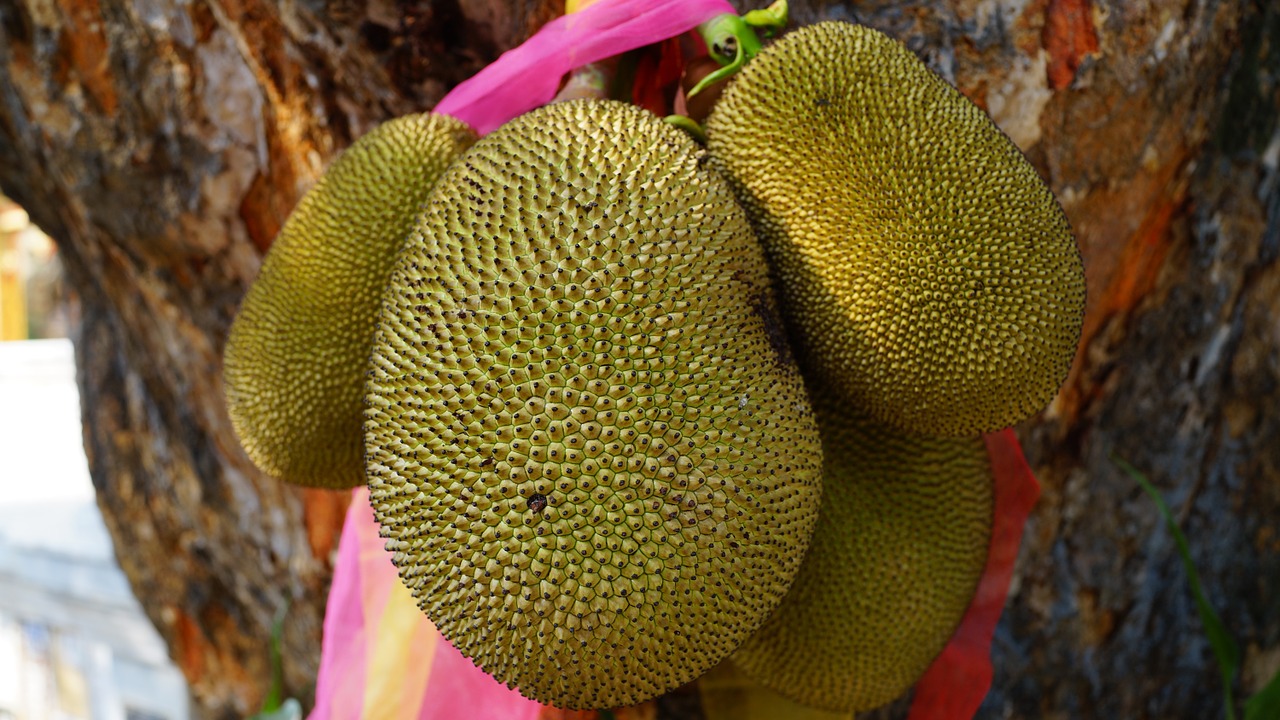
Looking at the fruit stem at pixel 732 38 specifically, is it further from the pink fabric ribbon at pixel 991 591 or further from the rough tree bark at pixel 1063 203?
the pink fabric ribbon at pixel 991 591

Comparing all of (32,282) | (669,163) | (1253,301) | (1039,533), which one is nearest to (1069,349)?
(669,163)

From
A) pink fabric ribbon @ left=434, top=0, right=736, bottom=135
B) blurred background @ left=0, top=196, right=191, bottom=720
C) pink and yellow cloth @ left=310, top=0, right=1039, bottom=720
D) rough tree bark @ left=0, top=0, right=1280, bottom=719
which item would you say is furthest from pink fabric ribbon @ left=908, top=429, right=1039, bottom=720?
blurred background @ left=0, top=196, right=191, bottom=720

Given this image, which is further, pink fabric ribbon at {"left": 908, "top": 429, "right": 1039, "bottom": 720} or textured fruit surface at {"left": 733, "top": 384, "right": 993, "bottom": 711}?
pink fabric ribbon at {"left": 908, "top": 429, "right": 1039, "bottom": 720}

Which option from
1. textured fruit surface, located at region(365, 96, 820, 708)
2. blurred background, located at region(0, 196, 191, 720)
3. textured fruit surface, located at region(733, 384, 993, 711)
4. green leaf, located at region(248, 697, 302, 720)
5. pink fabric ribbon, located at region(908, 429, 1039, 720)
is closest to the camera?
textured fruit surface, located at region(365, 96, 820, 708)

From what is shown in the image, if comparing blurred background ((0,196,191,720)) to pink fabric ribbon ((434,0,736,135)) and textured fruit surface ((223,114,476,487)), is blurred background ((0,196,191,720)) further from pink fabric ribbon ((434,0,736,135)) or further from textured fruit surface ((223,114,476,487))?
pink fabric ribbon ((434,0,736,135))

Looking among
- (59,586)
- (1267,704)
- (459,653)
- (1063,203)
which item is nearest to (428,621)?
(459,653)

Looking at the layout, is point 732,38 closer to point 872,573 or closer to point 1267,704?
point 872,573

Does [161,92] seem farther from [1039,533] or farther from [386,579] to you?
[1039,533]

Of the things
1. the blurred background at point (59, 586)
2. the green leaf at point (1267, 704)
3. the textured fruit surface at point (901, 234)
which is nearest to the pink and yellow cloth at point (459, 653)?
the textured fruit surface at point (901, 234)
